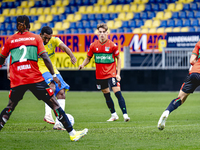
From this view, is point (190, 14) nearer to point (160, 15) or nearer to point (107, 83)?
point (160, 15)

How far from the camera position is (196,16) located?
75.4 feet

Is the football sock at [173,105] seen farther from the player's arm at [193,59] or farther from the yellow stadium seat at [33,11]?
the yellow stadium seat at [33,11]

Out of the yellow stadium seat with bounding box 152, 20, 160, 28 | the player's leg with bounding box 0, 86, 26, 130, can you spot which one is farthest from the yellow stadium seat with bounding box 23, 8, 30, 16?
the player's leg with bounding box 0, 86, 26, 130

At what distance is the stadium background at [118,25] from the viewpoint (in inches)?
691

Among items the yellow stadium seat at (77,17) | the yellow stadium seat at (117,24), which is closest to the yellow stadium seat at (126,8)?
the yellow stadium seat at (117,24)

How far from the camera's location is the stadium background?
17.6m

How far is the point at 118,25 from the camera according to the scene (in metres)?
23.3

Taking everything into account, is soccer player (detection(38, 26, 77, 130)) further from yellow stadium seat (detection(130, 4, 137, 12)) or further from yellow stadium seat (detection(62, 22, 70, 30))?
yellow stadium seat (detection(130, 4, 137, 12))

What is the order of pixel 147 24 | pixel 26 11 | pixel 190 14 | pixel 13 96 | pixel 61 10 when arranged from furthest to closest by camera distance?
pixel 26 11 < pixel 61 10 < pixel 190 14 < pixel 147 24 < pixel 13 96

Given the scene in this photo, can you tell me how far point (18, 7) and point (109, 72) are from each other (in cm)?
1953

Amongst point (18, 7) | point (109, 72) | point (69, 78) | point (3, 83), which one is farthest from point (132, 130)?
point (18, 7)

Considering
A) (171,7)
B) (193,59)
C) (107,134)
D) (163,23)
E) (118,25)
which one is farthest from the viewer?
(171,7)

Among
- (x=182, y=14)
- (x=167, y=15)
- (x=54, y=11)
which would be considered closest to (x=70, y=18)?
(x=54, y=11)

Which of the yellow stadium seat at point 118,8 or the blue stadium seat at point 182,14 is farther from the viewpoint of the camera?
the yellow stadium seat at point 118,8
